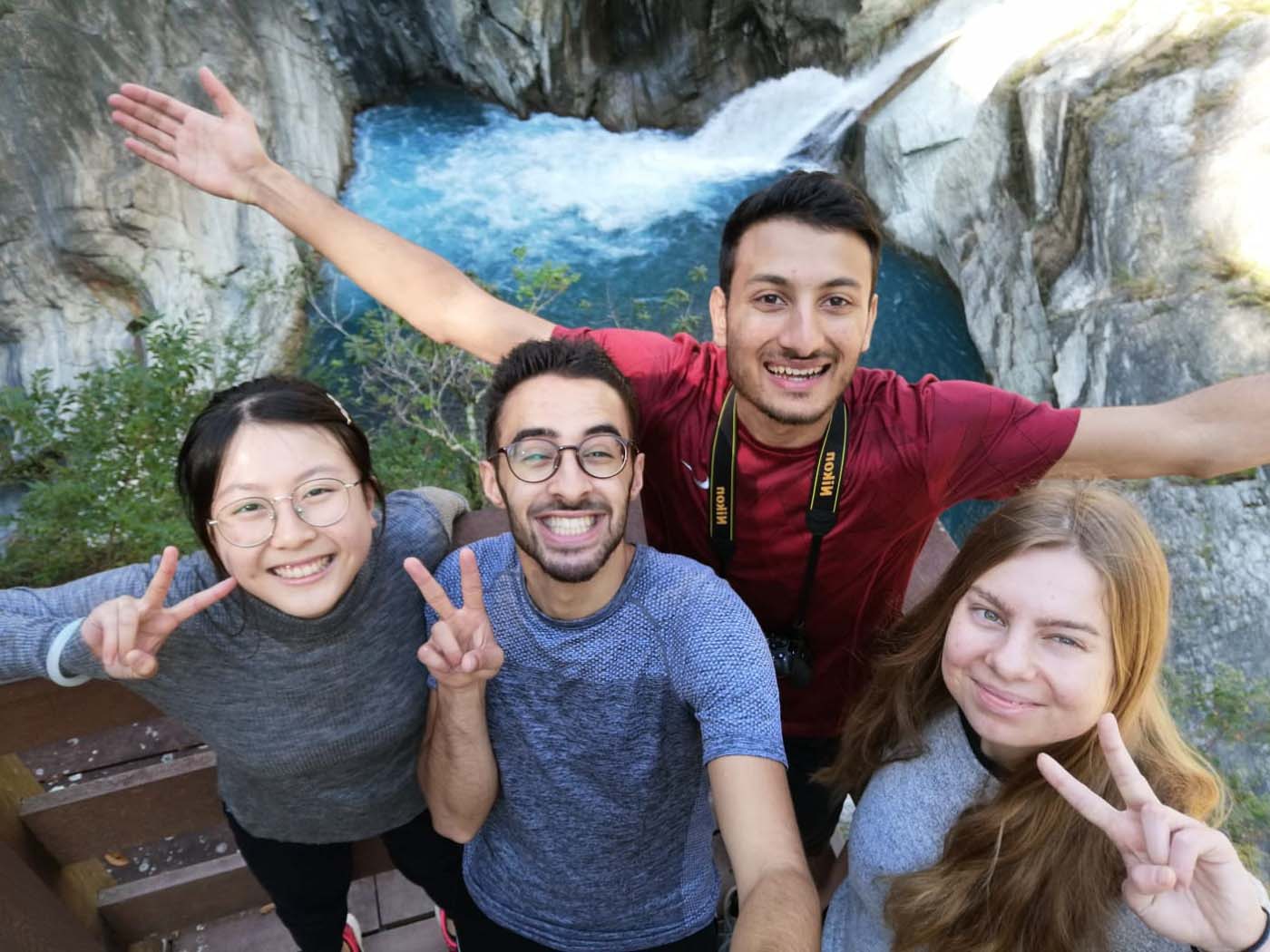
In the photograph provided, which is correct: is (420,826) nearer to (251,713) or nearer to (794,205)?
(251,713)

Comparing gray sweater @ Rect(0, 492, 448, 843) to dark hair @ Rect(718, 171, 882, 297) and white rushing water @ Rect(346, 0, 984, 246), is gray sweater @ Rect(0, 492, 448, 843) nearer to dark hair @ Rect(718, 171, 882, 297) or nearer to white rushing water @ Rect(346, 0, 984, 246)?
dark hair @ Rect(718, 171, 882, 297)

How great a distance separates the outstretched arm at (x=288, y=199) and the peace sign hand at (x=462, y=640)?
0.96 metres

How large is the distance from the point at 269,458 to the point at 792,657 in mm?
1184

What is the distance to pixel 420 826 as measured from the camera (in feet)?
6.30

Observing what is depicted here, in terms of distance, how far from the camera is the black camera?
1890 mm

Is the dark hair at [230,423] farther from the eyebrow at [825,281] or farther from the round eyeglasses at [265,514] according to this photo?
the eyebrow at [825,281]

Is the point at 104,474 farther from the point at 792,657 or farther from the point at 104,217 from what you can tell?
the point at 104,217

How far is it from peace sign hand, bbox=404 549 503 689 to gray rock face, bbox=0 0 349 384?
655 cm

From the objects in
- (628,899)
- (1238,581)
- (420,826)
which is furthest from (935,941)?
(1238,581)

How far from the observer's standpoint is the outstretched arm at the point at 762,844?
4.31 feet

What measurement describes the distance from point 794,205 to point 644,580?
90 centimetres

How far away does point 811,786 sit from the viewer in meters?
2.16

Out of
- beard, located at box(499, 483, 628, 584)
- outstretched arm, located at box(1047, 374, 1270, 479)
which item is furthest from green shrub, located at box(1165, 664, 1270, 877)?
beard, located at box(499, 483, 628, 584)

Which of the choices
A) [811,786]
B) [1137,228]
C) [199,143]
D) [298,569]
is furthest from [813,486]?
[1137,228]
